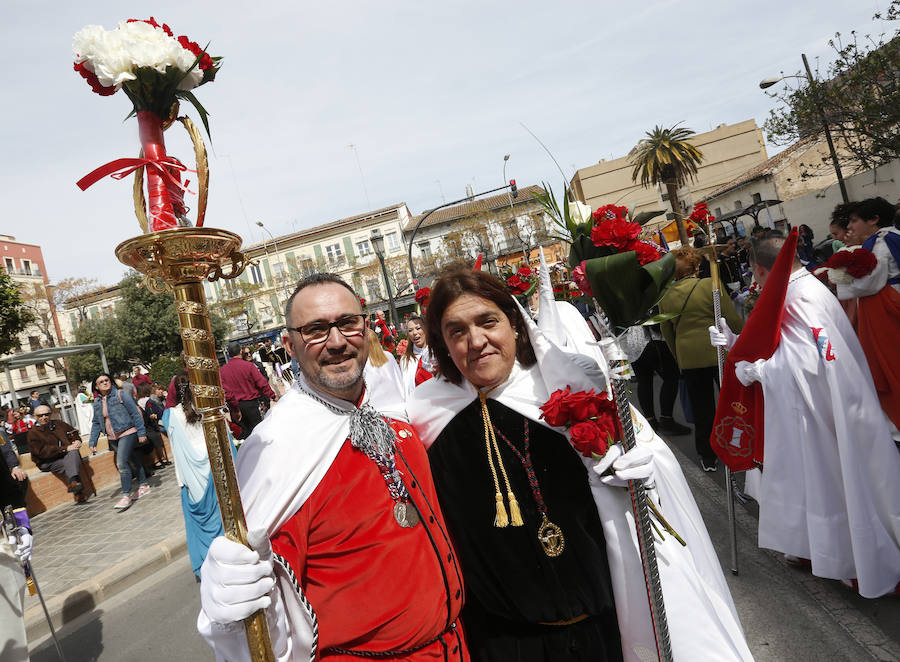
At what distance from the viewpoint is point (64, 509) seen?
392 inches

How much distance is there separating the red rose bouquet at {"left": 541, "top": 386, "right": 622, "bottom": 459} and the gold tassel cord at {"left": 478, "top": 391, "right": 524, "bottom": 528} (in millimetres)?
289

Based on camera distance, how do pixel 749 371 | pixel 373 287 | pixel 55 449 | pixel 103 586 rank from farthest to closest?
pixel 373 287 → pixel 55 449 → pixel 103 586 → pixel 749 371

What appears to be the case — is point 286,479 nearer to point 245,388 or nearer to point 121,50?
point 121,50

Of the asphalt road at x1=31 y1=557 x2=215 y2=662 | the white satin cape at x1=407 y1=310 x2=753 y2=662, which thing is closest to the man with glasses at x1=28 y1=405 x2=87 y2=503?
the asphalt road at x1=31 y1=557 x2=215 y2=662

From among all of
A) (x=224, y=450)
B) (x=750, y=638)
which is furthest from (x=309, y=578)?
(x=750, y=638)

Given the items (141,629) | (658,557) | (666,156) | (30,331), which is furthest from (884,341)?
(30,331)

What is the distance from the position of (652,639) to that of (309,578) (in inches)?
51.4

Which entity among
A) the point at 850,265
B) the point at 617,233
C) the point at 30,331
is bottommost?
the point at 850,265

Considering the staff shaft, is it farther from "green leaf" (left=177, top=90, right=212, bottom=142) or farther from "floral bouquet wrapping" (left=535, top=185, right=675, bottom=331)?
"floral bouquet wrapping" (left=535, top=185, right=675, bottom=331)

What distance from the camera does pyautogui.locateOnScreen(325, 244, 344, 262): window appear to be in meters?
52.9

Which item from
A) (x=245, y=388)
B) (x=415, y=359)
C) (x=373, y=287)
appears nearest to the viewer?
(x=415, y=359)

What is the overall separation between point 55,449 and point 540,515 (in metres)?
10.2

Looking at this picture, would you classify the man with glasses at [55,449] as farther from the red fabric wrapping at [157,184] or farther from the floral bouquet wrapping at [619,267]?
the floral bouquet wrapping at [619,267]

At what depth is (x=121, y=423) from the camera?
9.09 m
